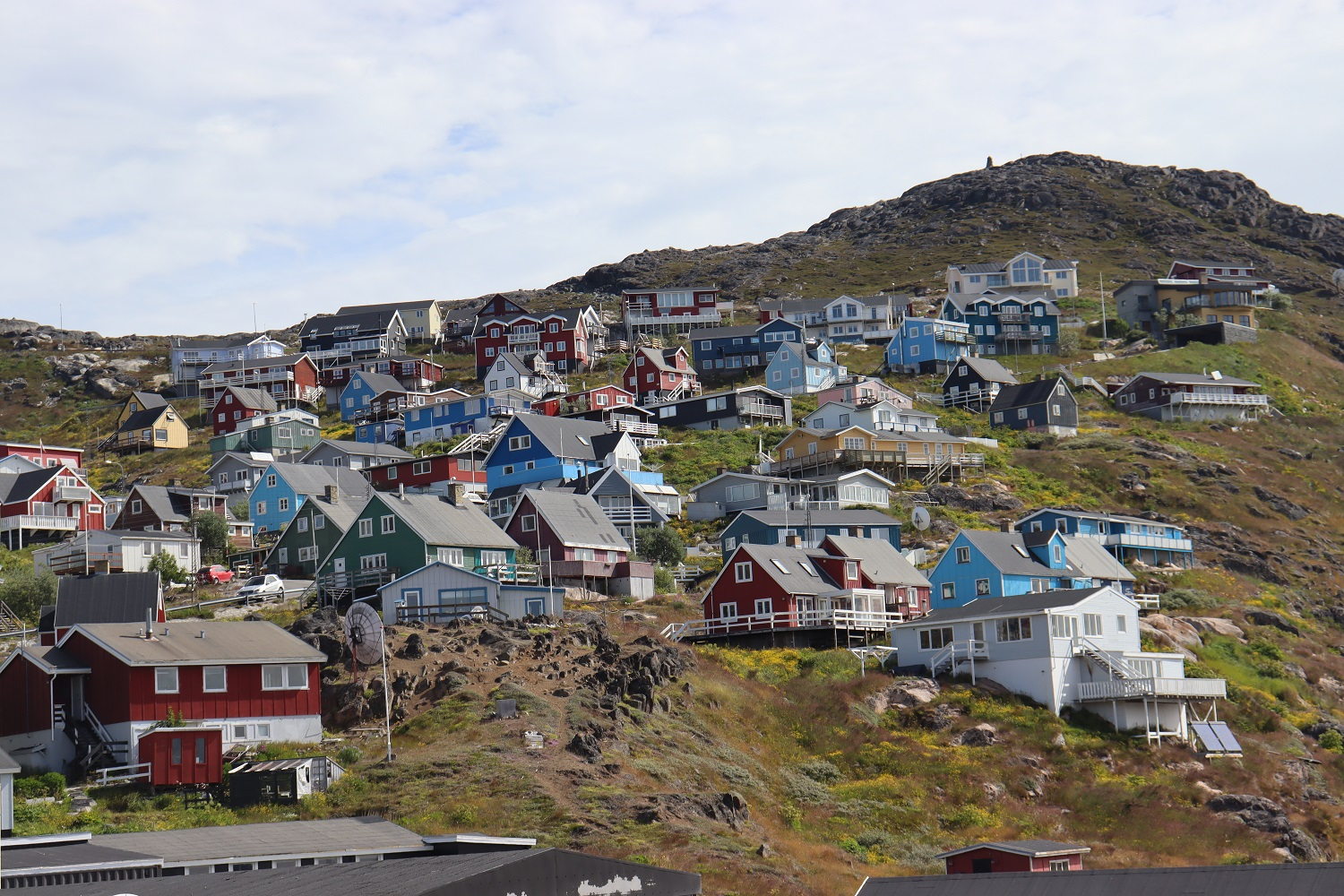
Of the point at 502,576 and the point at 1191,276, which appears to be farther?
the point at 1191,276

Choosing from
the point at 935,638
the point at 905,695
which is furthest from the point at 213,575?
the point at 905,695

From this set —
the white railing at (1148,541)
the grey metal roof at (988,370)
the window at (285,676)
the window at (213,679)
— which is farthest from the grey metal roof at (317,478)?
the grey metal roof at (988,370)

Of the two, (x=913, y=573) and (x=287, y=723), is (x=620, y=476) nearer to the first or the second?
(x=913, y=573)

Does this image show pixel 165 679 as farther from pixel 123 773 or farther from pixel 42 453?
pixel 42 453

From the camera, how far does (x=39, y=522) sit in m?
110

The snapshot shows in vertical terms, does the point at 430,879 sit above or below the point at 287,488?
below

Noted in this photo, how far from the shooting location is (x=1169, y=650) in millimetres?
79438

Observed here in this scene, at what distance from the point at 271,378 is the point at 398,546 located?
3364 inches

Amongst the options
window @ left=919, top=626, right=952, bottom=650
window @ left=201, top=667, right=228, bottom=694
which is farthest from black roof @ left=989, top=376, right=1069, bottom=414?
window @ left=201, top=667, right=228, bottom=694

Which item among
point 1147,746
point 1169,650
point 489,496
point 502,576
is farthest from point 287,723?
point 489,496

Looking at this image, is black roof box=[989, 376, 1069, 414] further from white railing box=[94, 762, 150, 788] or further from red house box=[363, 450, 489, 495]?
white railing box=[94, 762, 150, 788]

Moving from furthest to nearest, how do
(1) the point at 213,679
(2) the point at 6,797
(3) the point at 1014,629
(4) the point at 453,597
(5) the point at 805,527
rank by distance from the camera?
(5) the point at 805,527 → (4) the point at 453,597 → (3) the point at 1014,629 → (1) the point at 213,679 → (2) the point at 6,797

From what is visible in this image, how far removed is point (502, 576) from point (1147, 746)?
32.3m

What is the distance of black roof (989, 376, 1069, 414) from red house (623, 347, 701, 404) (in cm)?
2883
